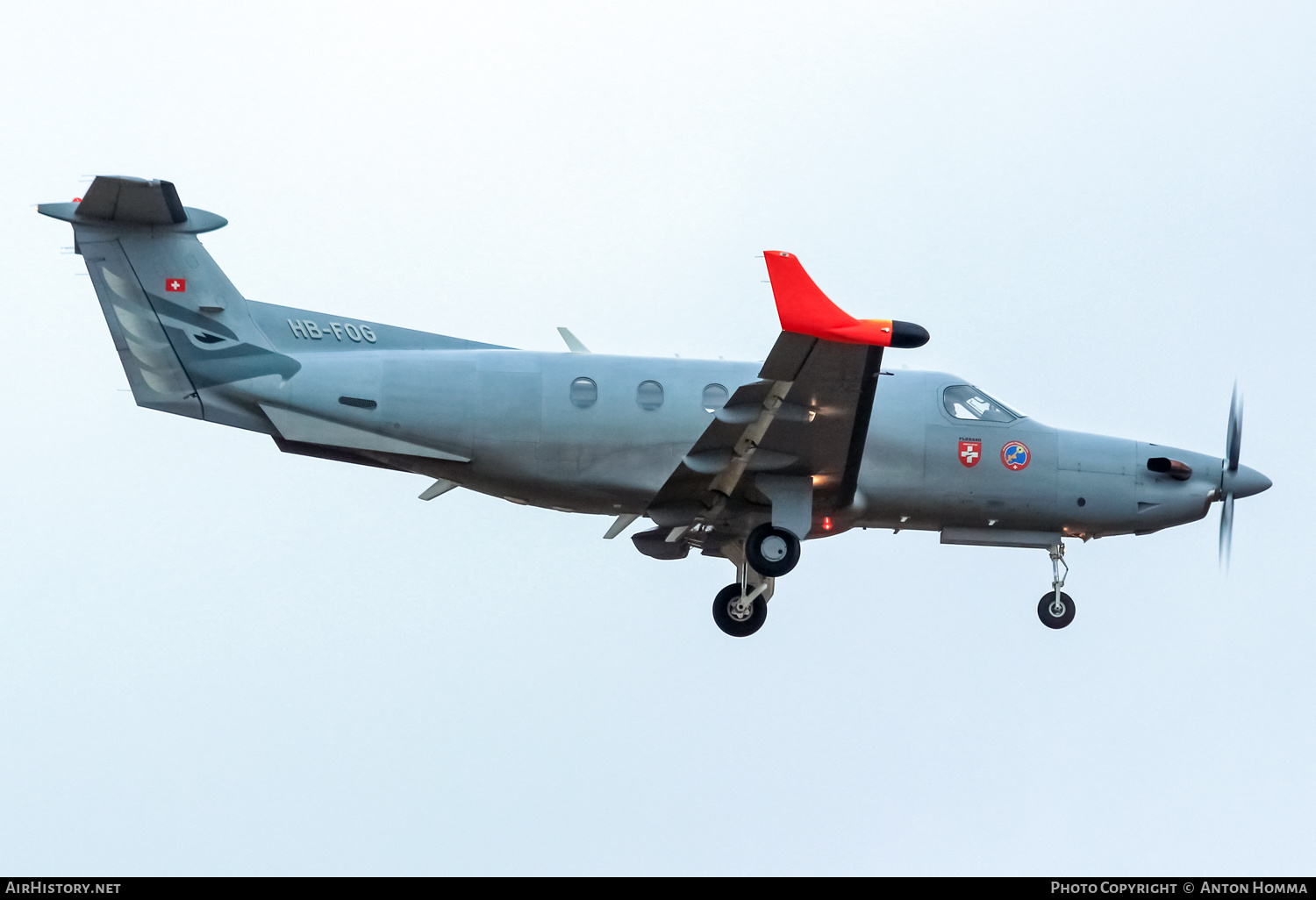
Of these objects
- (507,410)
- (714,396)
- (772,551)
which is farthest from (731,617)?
(507,410)

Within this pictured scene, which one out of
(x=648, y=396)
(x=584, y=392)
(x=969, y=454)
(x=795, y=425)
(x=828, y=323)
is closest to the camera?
(x=828, y=323)

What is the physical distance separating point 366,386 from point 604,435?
3.58 meters

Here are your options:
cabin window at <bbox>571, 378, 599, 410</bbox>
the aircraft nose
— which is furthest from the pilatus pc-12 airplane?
the aircraft nose

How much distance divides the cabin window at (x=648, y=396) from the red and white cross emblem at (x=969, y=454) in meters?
4.94

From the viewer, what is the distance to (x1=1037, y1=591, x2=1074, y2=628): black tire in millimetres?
25234

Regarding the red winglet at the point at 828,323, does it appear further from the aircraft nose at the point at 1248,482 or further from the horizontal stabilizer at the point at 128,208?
the horizontal stabilizer at the point at 128,208

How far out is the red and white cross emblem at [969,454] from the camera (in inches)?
962

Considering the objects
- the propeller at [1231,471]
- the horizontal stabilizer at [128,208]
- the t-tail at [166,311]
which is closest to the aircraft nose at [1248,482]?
the propeller at [1231,471]

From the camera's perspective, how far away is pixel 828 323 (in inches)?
789

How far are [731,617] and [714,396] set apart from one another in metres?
3.63

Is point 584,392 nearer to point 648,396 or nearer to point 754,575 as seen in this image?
point 648,396

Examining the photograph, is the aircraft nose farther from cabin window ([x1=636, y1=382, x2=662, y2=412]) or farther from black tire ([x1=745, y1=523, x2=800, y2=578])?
cabin window ([x1=636, y1=382, x2=662, y2=412])
